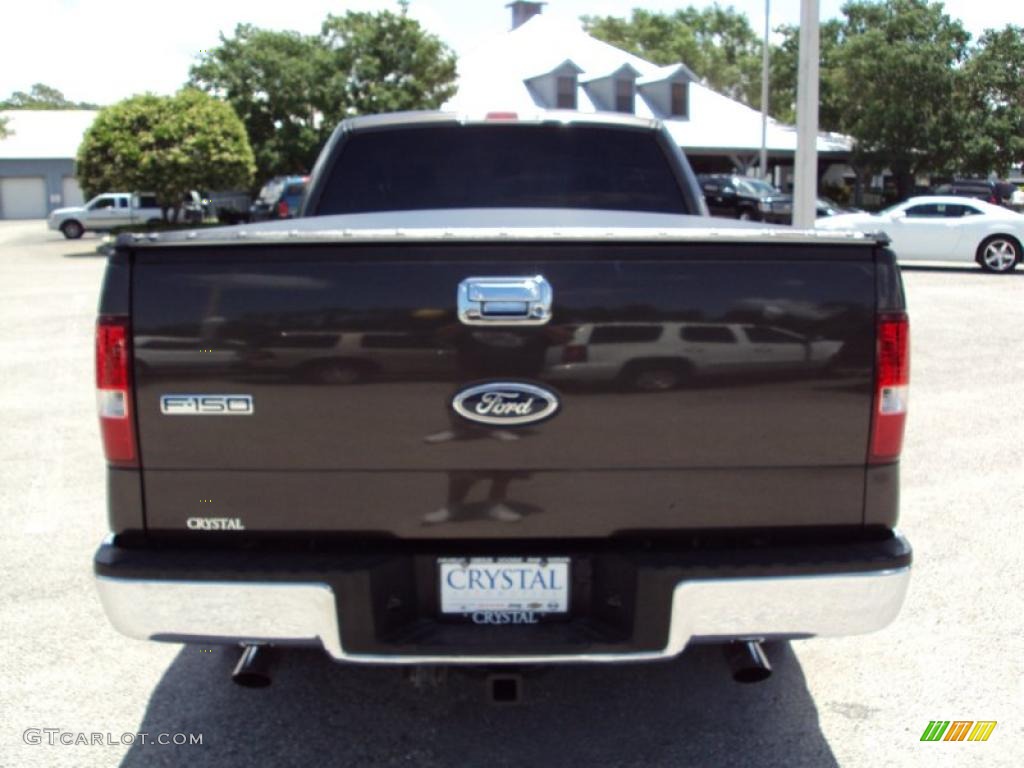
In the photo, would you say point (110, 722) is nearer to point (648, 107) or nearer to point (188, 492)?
point (188, 492)

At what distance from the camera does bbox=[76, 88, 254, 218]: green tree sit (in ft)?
95.9

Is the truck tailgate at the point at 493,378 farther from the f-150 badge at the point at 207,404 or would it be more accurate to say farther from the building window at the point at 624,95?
the building window at the point at 624,95

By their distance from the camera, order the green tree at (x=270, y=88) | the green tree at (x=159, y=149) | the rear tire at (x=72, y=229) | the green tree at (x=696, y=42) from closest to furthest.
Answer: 1. the green tree at (x=159, y=149)
2. the rear tire at (x=72, y=229)
3. the green tree at (x=270, y=88)
4. the green tree at (x=696, y=42)

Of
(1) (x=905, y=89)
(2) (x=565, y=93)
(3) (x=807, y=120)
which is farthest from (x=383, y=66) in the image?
(3) (x=807, y=120)

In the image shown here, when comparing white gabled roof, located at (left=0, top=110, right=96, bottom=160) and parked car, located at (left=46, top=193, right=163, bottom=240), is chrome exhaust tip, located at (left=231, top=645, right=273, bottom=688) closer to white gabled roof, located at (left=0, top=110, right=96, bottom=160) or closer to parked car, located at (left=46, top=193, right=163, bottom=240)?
parked car, located at (left=46, top=193, right=163, bottom=240)

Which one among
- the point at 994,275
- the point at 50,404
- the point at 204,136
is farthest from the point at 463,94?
the point at 50,404

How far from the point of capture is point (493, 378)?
2867mm

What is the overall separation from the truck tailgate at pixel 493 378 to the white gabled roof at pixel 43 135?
189 ft

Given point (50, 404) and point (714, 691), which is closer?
point (714, 691)

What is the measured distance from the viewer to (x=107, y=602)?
9.72 ft

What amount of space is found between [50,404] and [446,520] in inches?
283

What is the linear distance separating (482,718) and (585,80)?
38.4m

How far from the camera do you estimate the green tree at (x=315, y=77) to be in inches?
1545

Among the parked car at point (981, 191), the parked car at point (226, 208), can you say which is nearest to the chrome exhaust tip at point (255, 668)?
the parked car at point (226, 208)
